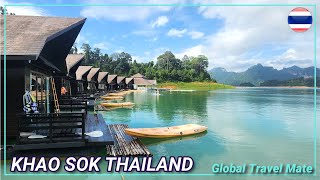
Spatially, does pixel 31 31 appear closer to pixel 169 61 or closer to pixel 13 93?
pixel 13 93

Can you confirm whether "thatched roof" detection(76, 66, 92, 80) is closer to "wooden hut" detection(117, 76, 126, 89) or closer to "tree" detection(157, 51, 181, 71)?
"wooden hut" detection(117, 76, 126, 89)

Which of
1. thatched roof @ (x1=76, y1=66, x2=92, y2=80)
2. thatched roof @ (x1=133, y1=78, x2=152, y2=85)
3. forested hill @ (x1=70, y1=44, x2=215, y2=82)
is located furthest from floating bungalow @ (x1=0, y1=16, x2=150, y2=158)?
forested hill @ (x1=70, y1=44, x2=215, y2=82)

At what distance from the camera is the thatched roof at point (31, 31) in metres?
8.59

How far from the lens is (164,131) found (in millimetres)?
13234

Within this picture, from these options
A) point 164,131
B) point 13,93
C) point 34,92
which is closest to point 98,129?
point 13,93

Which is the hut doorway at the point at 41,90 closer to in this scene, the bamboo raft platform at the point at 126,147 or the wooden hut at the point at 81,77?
the bamboo raft platform at the point at 126,147

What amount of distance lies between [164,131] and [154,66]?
92.8 meters

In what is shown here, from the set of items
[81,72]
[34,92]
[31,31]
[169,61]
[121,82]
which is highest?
[169,61]

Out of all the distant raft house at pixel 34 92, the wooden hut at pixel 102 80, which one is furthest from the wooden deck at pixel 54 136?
the wooden hut at pixel 102 80

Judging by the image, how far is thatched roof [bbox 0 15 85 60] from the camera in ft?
28.2

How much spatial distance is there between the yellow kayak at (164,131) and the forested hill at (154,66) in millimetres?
79340

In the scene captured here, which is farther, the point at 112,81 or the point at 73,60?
the point at 112,81

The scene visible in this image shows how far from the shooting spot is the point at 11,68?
964cm

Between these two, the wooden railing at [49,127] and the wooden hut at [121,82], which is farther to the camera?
the wooden hut at [121,82]
